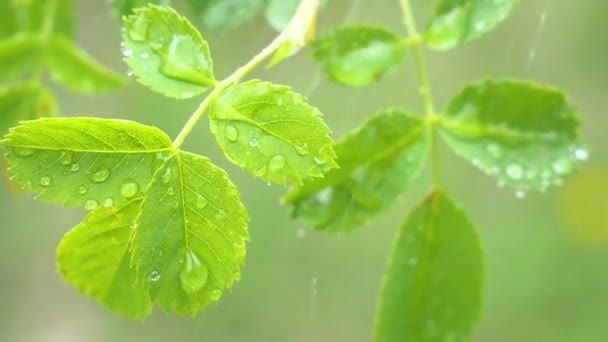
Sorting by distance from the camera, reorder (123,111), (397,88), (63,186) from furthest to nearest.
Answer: (123,111) → (397,88) → (63,186)

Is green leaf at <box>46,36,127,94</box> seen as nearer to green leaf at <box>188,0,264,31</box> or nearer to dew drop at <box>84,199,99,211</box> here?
green leaf at <box>188,0,264,31</box>

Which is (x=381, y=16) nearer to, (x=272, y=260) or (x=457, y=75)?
(x=457, y=75)

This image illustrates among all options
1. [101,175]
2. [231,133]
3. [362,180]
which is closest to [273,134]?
[231,133]

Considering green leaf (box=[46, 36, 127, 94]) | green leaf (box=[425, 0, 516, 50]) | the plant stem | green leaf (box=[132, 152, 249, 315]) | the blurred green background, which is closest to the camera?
green leaf (box=[132, 152, 249, 315])

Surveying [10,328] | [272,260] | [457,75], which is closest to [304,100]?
[457,75]

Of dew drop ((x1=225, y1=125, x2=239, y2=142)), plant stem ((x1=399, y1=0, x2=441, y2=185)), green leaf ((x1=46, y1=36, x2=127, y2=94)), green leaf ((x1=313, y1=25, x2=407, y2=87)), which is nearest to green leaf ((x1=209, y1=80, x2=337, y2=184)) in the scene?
dew drop ((x1=225, y1=125, x2=239, y2=142))

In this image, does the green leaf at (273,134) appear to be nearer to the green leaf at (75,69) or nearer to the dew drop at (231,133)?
the dew drop at (231,133)
